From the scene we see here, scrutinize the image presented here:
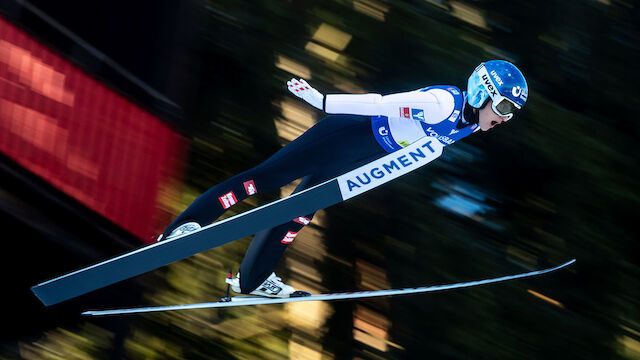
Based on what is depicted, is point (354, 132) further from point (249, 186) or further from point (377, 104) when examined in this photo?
point (249, 186)

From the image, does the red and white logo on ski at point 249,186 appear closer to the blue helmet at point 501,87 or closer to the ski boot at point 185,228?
the ski boot at point 185,228

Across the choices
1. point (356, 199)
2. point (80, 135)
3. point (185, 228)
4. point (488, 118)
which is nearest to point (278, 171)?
point (185, 228)

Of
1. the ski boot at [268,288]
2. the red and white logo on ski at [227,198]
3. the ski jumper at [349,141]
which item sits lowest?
the ski boot at [268,288]

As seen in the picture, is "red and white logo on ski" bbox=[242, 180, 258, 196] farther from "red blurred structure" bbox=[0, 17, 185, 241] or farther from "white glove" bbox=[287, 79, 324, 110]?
"red blurred structure" bbox=[0, 17, 185, 241]

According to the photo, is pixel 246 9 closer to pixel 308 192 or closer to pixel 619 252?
pixel 308 192

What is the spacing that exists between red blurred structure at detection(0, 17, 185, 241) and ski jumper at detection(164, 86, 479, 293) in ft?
8.41

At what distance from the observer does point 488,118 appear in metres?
3.61

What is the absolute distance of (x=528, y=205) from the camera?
17.8ft

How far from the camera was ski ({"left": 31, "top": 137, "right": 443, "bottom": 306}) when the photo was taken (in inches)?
144

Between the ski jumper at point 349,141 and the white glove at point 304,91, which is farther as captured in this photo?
the ski jumper at point 349,141

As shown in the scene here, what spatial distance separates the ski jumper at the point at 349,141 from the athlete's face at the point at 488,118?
0.07 metres

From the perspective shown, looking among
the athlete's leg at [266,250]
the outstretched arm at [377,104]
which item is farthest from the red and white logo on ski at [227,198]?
the outstretched arm at [377,104]

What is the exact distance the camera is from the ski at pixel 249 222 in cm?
366

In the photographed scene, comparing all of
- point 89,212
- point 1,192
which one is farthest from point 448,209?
point 1,192
